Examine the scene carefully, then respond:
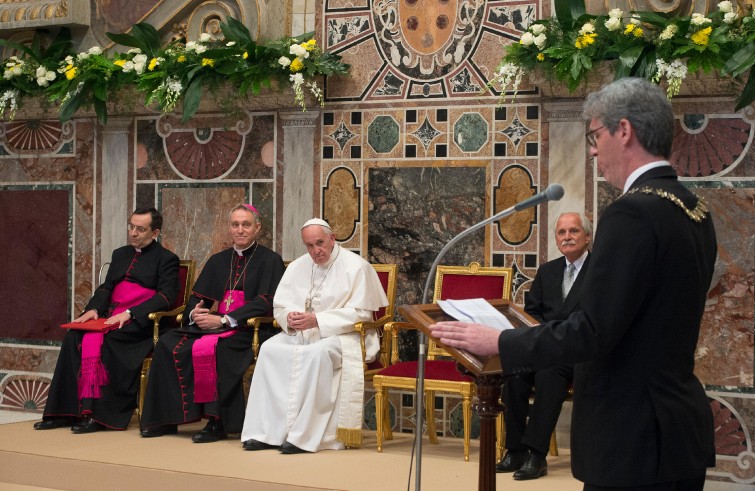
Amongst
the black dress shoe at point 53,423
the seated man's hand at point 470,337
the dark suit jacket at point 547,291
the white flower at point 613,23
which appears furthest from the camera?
the black dress shoe at point 53,423

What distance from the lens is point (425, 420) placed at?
6.63 metres

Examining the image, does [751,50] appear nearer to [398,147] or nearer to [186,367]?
[398,147]

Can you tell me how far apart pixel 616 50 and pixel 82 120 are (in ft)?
14.1

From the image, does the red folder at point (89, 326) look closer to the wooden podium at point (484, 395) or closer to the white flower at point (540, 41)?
the white flower at point (540, 41)

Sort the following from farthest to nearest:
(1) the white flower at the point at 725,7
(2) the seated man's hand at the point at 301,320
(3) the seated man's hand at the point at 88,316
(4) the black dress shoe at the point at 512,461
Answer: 1. (3) the seated man's hand at the point at 88,316
2. (2) the seated man's hand at the point at 301,320
3. (1) the white flower at the point at 725,7
4. (4) the black dress shoe at the point at 512,461

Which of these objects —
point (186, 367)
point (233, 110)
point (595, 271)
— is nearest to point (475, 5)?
point (233, 110)

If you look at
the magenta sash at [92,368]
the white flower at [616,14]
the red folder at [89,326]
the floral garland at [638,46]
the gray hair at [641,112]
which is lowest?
the magenta sash at [92,368]

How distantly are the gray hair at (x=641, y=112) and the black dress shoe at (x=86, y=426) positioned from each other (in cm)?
519

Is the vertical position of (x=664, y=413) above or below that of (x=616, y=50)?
below

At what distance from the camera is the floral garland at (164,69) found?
23.1ft

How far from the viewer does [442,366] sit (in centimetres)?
627

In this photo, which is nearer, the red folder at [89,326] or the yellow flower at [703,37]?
the yellow flower at [703,37]

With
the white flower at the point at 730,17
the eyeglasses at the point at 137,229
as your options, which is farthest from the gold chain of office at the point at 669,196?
the eyeglasses at the point at 137,229

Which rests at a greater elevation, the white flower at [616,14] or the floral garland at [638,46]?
the white flower at [616,14]
